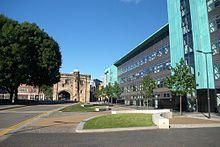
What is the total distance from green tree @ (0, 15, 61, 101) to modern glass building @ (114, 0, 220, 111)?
897 inches

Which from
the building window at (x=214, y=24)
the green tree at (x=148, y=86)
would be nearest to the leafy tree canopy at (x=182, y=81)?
the building window at (x=214, y=24)

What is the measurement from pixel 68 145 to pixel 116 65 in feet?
273

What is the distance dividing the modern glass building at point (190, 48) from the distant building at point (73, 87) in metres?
57.0

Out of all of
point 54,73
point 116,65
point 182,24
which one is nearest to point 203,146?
point 182,24

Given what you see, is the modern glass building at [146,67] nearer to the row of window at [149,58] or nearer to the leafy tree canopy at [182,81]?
the row of window at [149,58]

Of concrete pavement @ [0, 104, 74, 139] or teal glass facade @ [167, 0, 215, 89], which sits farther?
teal glass facade @ [167, 0, 215, 89]

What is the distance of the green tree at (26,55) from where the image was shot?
43.0 metres

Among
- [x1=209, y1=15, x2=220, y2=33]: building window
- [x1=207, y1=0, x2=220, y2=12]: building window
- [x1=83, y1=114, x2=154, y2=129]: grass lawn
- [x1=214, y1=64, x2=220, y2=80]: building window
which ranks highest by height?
[x1=207, y1=0, x2=220, y2=12]: building window

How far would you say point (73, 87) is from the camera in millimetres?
114562

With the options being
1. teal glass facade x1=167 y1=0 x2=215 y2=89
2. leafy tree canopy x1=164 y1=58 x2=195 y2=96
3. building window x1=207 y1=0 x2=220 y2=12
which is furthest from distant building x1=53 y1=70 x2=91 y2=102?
building window x1=207 y1=0 x2=220 y2=12

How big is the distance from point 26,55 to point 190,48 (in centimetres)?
3081

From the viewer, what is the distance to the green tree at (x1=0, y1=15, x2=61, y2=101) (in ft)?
141

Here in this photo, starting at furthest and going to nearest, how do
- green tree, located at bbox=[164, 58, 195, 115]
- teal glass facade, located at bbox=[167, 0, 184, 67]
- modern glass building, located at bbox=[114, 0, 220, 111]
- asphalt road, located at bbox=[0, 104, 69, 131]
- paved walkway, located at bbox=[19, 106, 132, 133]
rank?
teal glass facade, located at bbox=[167, 0, 184, 67], modern glass building, located at bbox=[114, 0, 220, 111], green tree, located at bbox=[164, 58, 195, 115], asphalt road, located at bbox=[0, 104, 69, 131], paved walkway, located at bbox=[19, 106, 132, 133]

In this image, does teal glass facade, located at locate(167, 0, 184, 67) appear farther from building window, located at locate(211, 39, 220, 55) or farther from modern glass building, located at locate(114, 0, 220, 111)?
building window, located at locate(211, 39, 220, 55)
